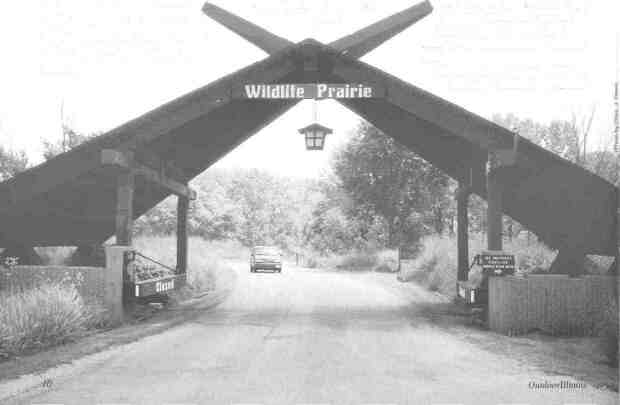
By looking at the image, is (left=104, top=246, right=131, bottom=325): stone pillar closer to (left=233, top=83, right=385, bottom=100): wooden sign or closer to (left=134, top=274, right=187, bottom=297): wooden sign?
(left=134, top=274, right=187, bottom=297): wooden sign

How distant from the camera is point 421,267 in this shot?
2442 centimetres

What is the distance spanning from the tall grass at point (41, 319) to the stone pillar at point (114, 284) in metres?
0.89

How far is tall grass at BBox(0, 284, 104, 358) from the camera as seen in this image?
347 inches

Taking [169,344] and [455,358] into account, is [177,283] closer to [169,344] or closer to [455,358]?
[169,344]

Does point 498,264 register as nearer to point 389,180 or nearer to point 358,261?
point 389,180

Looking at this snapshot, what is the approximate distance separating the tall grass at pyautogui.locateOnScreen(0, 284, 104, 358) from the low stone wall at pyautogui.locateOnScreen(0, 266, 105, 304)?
0.58 metres

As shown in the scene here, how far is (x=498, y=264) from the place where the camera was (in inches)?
488

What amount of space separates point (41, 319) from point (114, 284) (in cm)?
272

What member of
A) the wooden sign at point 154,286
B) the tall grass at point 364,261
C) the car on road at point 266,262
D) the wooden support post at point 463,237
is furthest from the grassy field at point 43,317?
the car on road at point 266,262

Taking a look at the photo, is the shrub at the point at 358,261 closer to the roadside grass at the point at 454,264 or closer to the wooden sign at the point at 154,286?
the roadside grass at the point at 454,264

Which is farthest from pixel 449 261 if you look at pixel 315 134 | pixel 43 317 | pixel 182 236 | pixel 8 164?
pixel 8 164

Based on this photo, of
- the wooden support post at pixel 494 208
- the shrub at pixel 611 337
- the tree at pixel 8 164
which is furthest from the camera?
the tree at pixel 8 164

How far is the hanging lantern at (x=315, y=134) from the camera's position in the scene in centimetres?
1466

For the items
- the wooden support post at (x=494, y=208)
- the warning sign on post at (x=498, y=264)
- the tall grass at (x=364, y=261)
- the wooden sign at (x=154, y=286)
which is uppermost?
the wooden support post at (x=494, y=208)
